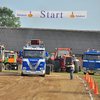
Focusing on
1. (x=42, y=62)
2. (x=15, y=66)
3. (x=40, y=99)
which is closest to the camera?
(x=40, y=99)

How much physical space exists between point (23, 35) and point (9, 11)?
157 ft

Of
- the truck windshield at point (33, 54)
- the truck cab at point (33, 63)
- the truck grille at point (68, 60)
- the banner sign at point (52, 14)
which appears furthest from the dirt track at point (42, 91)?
the truck grille at point (68, 60)

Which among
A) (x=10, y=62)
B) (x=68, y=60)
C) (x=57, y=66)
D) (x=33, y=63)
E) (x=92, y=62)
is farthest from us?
(x=10, y=62)

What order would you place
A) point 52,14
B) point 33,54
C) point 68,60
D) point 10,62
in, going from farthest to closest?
point 10,62
point 68,60
point 52,14
point 33,54

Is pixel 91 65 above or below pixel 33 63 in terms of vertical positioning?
below

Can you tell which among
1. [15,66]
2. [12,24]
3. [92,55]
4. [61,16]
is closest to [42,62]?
[61,16]

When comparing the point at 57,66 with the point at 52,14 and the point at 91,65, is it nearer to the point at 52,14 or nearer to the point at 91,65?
the point at 91,65

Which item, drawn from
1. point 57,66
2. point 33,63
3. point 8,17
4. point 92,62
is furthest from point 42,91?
point 8,17

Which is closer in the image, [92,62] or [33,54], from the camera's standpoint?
[33,54]

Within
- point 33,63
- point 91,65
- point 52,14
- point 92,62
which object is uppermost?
point 52,14

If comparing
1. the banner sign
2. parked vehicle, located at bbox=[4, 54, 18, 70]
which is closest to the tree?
parked vehicle, located at bbox=[4, 54, 18, 70]

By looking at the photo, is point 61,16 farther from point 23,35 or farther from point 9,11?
point 9,11

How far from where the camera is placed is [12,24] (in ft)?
323

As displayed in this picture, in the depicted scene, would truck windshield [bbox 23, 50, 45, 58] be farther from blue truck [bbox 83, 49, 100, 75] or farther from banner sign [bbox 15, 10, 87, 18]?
blue truck [bbox 83, 49, 100, 75]
